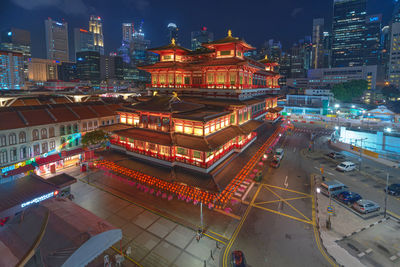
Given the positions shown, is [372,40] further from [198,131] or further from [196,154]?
[196,154]

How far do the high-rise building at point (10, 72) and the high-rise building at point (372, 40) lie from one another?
261 m

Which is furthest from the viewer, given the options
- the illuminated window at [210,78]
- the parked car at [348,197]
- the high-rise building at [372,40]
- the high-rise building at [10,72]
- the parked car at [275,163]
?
the high-rise building at [372,40]

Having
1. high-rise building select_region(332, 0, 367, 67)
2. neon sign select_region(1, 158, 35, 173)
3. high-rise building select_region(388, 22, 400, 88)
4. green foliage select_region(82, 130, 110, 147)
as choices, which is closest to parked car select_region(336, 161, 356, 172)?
green foliage select_region(82, 130, 110, 147)

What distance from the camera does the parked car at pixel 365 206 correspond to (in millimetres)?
25169

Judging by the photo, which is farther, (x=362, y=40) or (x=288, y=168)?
(x=362, y=40)

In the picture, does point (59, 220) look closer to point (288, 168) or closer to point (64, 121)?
point (64, 121)

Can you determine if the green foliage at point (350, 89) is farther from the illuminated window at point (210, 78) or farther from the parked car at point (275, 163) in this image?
the illuminated window at point (210, 78)

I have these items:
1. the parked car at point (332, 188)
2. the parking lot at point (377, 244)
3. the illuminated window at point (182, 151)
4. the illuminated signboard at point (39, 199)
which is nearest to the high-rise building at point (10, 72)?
the illuminated window at point (182, 151)

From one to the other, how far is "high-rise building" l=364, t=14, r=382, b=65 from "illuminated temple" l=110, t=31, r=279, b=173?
178m

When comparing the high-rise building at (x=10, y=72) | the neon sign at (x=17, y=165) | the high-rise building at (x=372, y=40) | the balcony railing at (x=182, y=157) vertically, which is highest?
the high-rise building at (x=372, y=40)

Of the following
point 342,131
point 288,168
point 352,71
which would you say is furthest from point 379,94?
point 288,168

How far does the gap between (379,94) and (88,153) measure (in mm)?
160361

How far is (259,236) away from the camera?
21562 millimetres

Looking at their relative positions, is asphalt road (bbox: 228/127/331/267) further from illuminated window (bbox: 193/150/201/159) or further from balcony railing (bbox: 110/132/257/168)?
illuminated window (bbox: 193/150/201/159)
